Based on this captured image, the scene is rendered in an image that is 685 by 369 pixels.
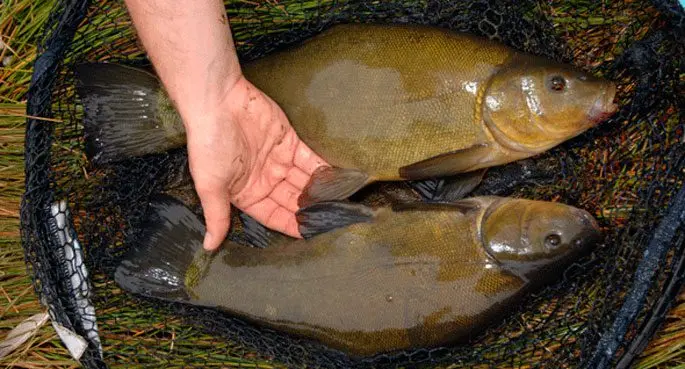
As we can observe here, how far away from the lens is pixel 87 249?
348 centimetres

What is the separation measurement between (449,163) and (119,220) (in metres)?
1.44

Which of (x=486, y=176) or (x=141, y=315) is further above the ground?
(x=486, y=176)

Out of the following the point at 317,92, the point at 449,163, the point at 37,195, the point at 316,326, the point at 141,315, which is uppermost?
the point at 317,92

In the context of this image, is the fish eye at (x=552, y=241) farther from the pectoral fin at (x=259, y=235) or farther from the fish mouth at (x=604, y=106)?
the pectoral fin at (x=259, y=235)

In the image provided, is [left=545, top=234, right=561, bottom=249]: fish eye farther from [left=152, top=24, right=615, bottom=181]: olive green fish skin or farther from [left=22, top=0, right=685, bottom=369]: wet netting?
[left=152, top=24, right=615, bottom=181]: olive green fish skin

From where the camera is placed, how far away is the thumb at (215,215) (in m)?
3.02

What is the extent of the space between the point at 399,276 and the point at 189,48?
3.67 feet

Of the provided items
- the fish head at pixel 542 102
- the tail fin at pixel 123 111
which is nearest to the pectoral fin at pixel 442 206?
the fish head at pixel 542 102

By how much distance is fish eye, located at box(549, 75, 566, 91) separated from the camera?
308 cm

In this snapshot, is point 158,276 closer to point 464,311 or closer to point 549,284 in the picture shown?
point 464,311

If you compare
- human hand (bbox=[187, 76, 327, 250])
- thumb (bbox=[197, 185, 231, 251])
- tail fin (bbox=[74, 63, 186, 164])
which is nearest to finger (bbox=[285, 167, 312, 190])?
human hand (bbox=[187, 76, 327, 250])

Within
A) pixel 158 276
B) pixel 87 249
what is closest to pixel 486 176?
pixel 158 276

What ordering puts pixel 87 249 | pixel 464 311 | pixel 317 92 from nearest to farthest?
pixel 464 311, pixel 317 92, pixel 87 249

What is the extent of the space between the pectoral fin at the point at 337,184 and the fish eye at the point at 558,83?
0.80 meters
